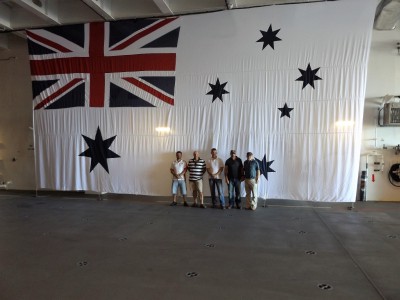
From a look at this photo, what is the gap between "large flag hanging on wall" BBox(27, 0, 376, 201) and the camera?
21.3 ft

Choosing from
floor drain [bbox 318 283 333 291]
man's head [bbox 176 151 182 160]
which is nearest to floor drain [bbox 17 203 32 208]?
man's head [bbox 176 151 182 160]

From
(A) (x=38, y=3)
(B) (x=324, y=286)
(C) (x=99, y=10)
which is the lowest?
(B) (x=324, y=286)

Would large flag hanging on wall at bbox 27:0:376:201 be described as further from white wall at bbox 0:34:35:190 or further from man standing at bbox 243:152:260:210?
white wall at bbox 0:34:35:190

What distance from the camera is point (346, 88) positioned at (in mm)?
6414

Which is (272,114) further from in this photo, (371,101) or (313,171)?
(371,101)

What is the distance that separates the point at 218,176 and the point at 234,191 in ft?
1.71

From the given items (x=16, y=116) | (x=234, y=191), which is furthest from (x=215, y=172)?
(x=16, y=116)

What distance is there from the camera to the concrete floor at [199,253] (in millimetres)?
2916

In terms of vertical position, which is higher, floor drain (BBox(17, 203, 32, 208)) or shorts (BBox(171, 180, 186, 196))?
shorts (BBox(171, 180, 186, 196))

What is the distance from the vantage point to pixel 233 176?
21.9 feet

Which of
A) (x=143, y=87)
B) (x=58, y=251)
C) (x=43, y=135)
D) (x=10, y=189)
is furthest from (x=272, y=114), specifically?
(x=10, y=189)

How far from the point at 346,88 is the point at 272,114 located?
5.37ft

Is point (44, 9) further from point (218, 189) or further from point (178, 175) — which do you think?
point (218, 189)

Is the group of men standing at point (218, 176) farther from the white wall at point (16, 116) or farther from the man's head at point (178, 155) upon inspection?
the white wall at point (16, 116)
